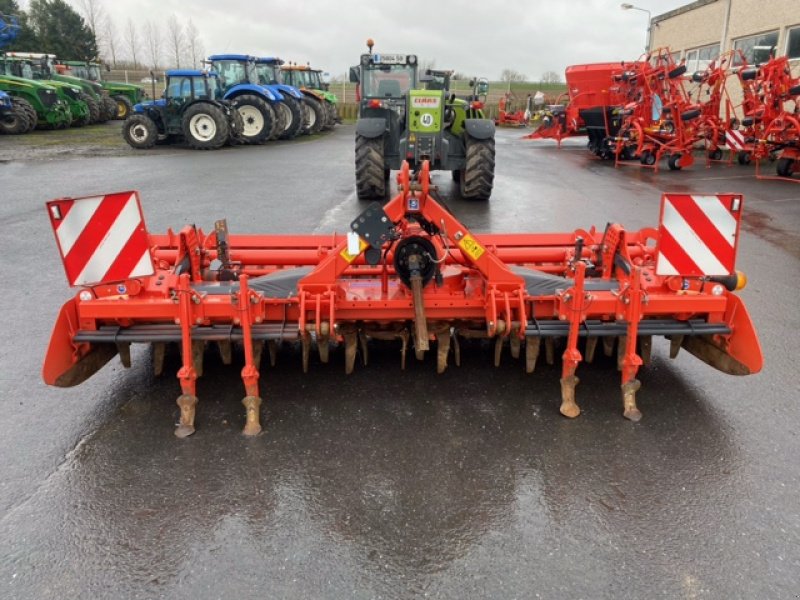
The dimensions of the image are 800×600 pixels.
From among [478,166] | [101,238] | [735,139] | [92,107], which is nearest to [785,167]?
[735,139]

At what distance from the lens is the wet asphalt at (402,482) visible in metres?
2.24

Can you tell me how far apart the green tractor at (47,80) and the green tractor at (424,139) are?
1640 centimetres

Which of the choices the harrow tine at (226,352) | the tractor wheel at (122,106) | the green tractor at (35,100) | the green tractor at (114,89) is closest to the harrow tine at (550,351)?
the harrow tine at (226,352)

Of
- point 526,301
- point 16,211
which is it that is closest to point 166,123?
point 16,211

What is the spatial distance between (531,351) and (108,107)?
28.0m

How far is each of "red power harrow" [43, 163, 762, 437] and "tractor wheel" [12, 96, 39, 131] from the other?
20.0 meters

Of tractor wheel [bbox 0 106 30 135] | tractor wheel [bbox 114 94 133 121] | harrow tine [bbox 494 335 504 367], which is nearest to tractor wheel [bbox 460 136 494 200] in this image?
harrow tine [bbox 494 335 504 367]

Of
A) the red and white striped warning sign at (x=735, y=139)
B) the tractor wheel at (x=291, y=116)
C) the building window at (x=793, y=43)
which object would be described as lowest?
the red and white striped warning sign at (x=735, y=139)

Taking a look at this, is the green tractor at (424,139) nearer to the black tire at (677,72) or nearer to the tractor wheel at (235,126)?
the black tire at (677,72)

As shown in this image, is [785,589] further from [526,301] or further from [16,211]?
[16,211]

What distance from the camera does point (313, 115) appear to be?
2303 centimetres

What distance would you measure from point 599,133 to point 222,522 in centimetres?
1722

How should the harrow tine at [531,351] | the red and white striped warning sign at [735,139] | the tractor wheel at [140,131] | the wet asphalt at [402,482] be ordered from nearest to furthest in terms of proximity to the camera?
the wet asphalt at [402,482], the harrow tine at [531,351], the red and white striped warning sign at [735,139], the tractor wheel at [140,131]

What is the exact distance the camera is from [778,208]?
9781 mm
